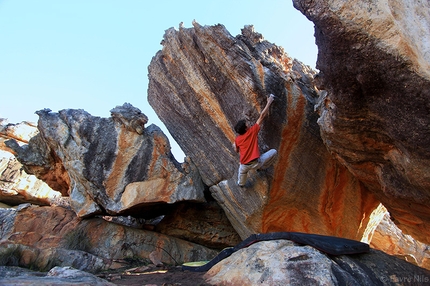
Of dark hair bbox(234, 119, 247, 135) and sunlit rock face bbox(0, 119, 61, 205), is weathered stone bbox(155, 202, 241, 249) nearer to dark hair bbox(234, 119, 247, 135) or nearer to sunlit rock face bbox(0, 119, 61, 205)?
dark hair bbox(234, 119, 247, 135)

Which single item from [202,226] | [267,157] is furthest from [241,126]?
[202,226]

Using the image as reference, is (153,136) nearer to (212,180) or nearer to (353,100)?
(212,180)

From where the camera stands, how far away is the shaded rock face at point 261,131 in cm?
880

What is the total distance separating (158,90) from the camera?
11078 mm

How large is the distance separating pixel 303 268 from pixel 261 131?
4.25m

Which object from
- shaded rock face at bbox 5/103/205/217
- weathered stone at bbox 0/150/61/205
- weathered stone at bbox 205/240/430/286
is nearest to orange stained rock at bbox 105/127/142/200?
shaded rock face at bbox 5/103/205/217

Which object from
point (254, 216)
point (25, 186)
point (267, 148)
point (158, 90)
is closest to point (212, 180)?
point (254, 216)

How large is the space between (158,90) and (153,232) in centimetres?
482

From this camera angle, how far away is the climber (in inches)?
324

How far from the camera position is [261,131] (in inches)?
344

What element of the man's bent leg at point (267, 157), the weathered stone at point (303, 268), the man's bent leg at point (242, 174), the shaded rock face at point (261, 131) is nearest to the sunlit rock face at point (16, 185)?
the shaded rock face at point (261, 131)

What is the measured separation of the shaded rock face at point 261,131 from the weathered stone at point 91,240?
223cm

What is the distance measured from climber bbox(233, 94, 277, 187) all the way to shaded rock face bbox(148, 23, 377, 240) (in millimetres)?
428

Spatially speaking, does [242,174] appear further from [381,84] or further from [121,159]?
[381,84]
